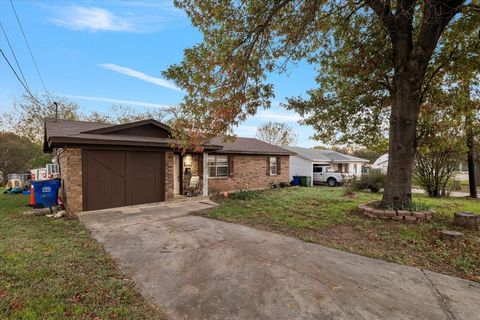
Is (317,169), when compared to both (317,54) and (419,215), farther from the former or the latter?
(419,215)

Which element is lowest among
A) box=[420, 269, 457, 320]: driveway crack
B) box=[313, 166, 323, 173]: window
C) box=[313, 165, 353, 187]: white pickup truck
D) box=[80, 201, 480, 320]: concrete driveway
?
box=[420, 269, 457, 320]: driveway crack

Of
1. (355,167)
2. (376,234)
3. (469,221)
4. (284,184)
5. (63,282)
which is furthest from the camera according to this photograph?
(355,167)

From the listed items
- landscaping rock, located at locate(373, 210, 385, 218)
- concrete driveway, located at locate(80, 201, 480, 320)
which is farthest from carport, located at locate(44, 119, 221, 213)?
landscaping rock, located at locate(373, 210, 385, 218)

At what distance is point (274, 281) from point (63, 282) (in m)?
2.92

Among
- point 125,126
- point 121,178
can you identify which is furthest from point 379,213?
point 125,126

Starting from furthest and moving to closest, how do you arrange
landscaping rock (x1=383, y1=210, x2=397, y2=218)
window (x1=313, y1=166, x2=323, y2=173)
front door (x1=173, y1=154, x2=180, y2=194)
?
window (x1=313, y1=166, x2=323, y2=173) < front door (x1=173, y1=154, x2=180, y2=194) < landscaping rock (x1=383, y1=210, x2=397, y2=218)

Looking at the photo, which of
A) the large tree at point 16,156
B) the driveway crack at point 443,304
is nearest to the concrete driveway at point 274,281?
the driveway crack at point 443,304

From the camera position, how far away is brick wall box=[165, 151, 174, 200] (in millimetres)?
10078

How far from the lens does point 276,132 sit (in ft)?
137

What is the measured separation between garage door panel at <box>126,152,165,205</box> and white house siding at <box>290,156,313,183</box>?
45.0 feet

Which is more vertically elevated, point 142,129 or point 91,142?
point 142,129

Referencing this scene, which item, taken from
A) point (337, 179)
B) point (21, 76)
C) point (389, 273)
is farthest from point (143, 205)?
point (337, 179)

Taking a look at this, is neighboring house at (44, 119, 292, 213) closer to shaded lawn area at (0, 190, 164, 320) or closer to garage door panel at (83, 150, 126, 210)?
garage door panel at (83, 150, 126, 210)

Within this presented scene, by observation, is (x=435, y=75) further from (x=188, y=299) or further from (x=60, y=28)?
(x=60, y=28)
